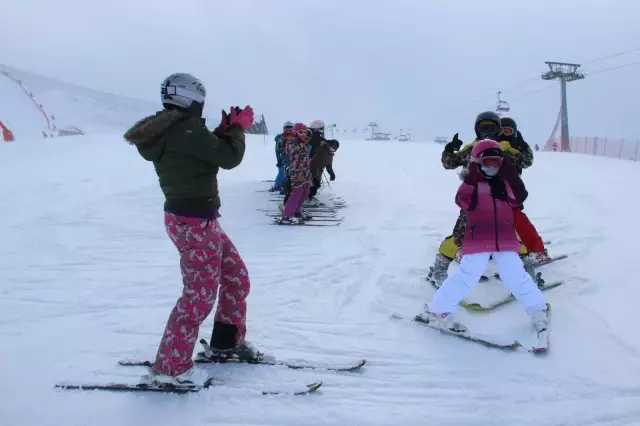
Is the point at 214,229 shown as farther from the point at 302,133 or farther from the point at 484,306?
the point at 302,133

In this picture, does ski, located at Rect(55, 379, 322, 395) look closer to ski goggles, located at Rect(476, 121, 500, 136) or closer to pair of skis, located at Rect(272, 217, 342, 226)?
ski goggles, located at Rect(476, 121, 500, 136)

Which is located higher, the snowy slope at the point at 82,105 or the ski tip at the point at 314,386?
the snowy slope at the point at 82,105

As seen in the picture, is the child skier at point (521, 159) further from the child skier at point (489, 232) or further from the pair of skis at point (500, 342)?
the pair of skis at point (500, 342)

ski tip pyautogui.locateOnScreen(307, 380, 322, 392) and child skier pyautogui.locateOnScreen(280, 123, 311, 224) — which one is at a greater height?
child skier pyautogui.locateOnScreen(280, 123, 311, 224)

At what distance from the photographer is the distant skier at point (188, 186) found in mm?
2668

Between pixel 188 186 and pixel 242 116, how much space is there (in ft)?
1.70

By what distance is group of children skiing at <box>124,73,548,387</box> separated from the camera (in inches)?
106

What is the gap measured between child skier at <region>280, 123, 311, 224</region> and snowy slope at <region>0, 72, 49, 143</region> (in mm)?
18448

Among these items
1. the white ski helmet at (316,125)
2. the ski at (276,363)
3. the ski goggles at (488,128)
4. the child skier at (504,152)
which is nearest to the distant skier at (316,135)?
the white ski helmet at (316,125)

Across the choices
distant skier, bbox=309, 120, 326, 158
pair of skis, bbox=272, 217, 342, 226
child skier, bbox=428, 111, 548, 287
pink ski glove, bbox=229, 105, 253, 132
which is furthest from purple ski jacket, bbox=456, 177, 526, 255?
distant skier, bbox=309, 120, 326, 158

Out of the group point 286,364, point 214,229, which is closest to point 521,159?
point 286,364

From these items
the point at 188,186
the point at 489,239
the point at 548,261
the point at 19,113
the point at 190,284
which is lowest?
the point at 548,261

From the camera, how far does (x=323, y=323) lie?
4.05 m

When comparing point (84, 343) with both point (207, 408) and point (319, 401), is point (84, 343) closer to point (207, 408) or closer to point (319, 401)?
point (207, 408)
